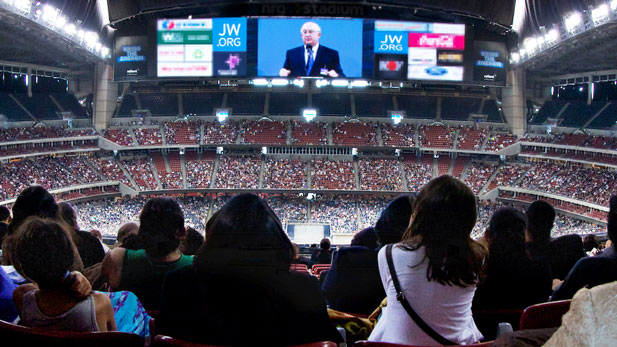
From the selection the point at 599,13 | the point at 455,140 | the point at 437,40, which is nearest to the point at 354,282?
the point at 599,13

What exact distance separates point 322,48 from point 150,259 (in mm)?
27980

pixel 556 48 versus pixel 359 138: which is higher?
pixel 556 48

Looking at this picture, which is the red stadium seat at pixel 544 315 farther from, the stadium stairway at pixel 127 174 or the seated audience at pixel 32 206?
the stadium stairway at pixel 127 174

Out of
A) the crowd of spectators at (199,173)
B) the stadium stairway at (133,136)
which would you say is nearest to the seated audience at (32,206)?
the crowd of spectators at (199,173)

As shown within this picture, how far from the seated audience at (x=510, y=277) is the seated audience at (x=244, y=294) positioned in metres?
1.45

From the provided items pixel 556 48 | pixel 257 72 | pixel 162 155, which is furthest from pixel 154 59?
pixel 556 48

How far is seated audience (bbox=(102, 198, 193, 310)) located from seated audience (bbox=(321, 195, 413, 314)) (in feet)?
3.59

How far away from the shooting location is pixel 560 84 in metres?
38.2

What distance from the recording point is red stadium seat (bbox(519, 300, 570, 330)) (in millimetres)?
2270

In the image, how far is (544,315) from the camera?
89.8 inches

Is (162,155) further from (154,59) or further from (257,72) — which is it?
(257,72)

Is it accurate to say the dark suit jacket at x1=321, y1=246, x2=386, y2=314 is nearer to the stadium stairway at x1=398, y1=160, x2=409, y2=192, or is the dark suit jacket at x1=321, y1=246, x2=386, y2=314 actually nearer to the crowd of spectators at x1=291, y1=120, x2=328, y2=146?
the stadium stairway at x1=398, y1=160, x2=409, y2=192

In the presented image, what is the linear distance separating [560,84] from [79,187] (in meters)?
34.0

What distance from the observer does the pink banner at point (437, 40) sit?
98.7ft
